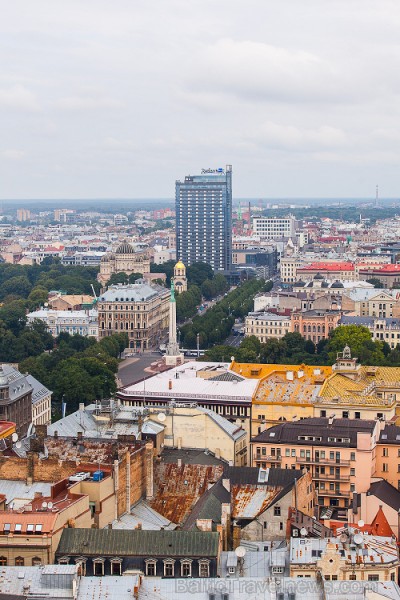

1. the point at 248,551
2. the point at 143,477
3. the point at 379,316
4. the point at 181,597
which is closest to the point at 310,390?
the point at 143,477

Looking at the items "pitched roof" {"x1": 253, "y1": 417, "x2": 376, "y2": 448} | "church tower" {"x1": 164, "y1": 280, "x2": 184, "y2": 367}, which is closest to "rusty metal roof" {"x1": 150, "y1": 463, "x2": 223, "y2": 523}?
"pitched roof" {"x1": 253, "y1": 417, "x2": 376, "y2": 448}

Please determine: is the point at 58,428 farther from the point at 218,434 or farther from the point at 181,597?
the point at 181,597

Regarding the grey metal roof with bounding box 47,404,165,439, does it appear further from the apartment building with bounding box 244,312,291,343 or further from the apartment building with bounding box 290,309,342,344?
the apartment building with bounding box 244,312,291,343

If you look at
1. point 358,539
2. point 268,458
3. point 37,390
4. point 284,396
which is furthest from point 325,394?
point 358,539

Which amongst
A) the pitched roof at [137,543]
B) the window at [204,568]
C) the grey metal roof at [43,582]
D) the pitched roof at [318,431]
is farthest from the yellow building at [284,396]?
the grey metal roof at [43,582]

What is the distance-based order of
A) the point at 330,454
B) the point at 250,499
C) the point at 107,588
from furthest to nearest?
the point at 330,454
the point at 250,499
the point at 107,588

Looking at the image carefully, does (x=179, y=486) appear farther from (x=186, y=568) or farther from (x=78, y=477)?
(x=186, y=568)

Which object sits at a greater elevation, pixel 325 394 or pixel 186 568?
pixel 325 394
